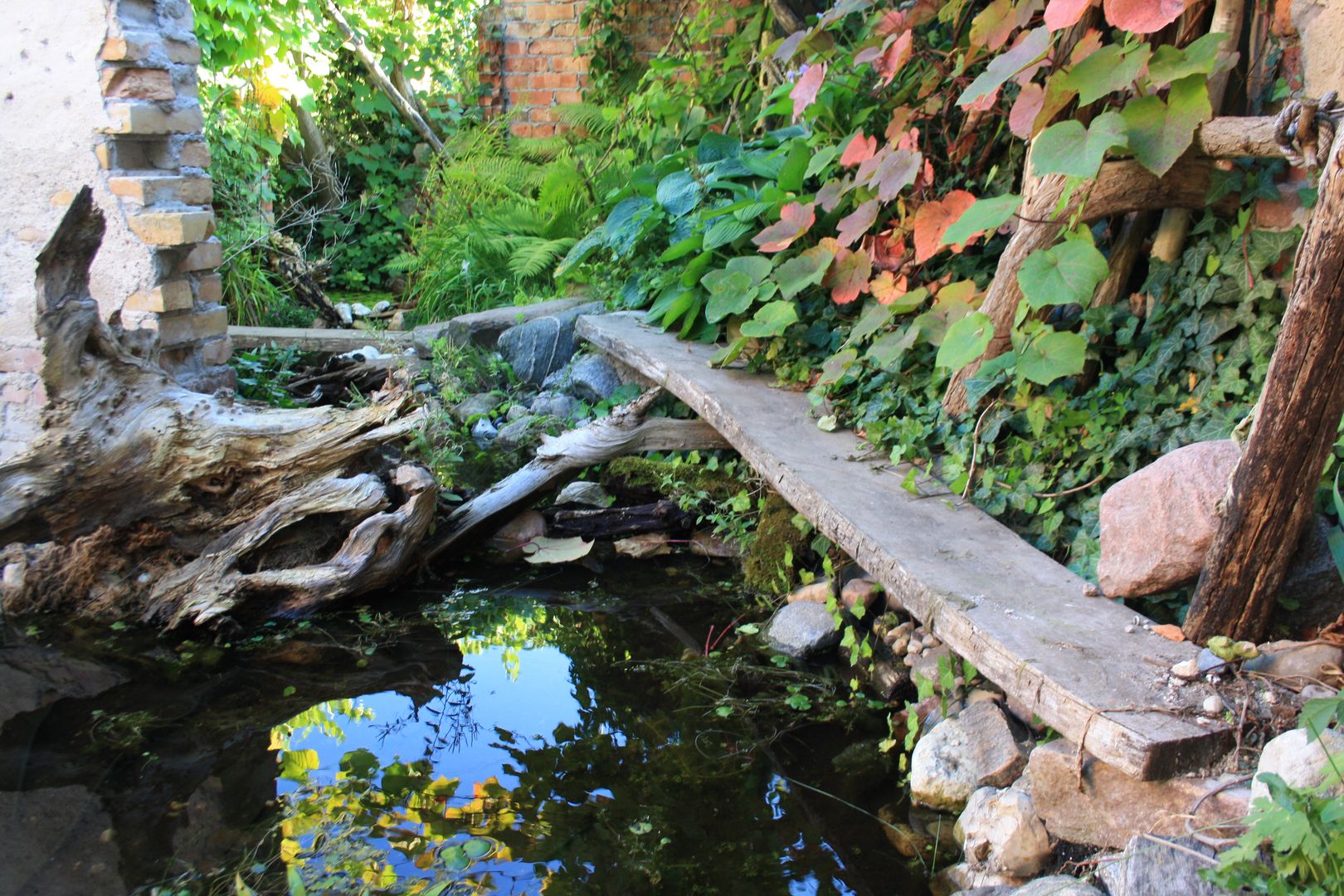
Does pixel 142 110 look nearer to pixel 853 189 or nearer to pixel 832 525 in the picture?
pixel 853 189

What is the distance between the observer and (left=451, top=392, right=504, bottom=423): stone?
5055 millimetres

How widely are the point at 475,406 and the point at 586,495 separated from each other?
1.20 m

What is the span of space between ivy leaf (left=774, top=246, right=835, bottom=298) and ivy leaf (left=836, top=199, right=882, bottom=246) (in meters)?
0.13

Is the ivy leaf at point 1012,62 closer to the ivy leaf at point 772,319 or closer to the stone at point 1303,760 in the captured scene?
the ivy leaf at point 772,319

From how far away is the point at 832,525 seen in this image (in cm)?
280

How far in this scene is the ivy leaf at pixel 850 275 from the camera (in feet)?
11.9

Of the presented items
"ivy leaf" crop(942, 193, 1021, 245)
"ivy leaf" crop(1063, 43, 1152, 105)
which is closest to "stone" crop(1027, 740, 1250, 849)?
"ivy leaf" crop(942, 193, 1021, 245)

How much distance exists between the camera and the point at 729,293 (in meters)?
3.97

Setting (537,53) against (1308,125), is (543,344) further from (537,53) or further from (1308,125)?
(1308,125)

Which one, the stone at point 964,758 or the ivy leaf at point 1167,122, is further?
the ivy leaf at point 1167,122

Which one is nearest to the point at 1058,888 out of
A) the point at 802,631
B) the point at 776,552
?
the point at 802,631

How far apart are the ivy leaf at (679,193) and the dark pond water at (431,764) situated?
2.01 metres

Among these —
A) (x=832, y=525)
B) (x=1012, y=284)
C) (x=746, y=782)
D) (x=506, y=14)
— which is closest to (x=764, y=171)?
(x=1012, y=284)

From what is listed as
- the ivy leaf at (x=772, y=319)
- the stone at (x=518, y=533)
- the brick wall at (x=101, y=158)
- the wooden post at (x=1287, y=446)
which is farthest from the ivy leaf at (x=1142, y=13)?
the brick wall at (x=101, y=158)
